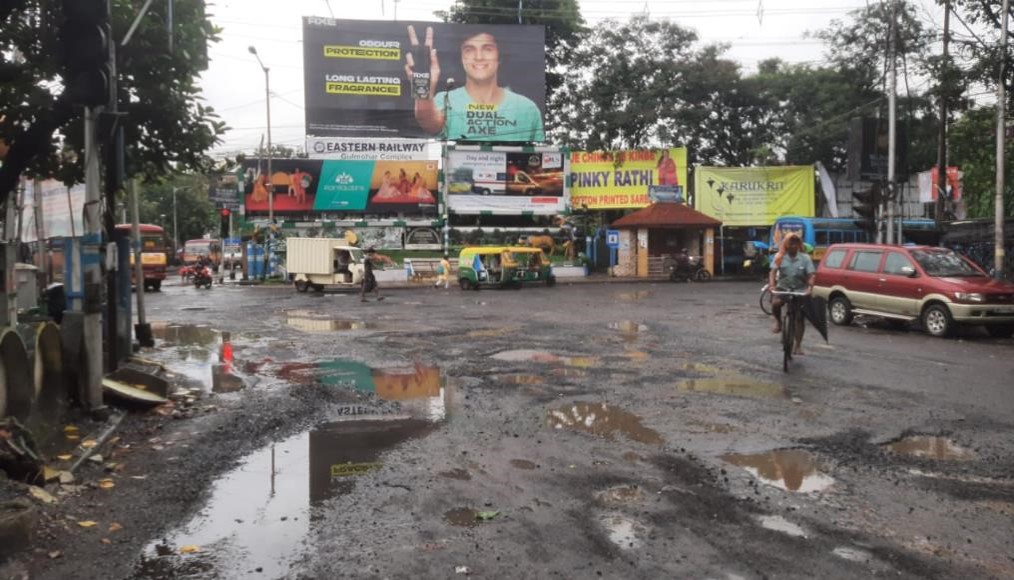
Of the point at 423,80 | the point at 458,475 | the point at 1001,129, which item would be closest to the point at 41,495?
the point at 458,475

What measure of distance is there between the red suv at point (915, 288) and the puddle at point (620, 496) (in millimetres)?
11095

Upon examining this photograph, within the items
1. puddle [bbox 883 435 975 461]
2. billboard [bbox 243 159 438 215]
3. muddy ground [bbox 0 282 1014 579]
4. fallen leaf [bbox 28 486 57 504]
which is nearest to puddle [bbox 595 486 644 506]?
muddy ground [bbox 0 282 1014 579]

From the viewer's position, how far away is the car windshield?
1445cm

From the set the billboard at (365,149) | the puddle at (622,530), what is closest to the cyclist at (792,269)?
the puddle at (622,530)

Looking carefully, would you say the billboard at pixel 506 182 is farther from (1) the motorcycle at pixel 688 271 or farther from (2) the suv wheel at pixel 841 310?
(2) the suv wheel at pixel 841 310

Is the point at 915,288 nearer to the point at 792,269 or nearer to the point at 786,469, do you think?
the point at 792,269

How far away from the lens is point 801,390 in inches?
339

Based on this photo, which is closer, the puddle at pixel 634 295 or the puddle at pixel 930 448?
the puddle at pixel 930 448

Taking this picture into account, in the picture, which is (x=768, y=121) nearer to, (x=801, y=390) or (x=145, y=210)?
(x=801, y=390)

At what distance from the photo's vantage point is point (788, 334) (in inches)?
392

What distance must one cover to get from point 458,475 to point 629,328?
33.1 ft

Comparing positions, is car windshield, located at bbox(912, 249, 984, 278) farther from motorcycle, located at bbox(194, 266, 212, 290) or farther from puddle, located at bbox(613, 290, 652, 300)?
motorcycle, located at bbox(194, 266, 212, 290)

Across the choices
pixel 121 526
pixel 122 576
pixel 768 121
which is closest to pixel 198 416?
pixel 121 526

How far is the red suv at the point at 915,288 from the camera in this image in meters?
13.7
